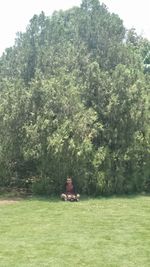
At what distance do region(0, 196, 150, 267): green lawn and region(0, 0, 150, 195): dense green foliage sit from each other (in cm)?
143

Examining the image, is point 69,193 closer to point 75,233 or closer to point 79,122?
point 79,122

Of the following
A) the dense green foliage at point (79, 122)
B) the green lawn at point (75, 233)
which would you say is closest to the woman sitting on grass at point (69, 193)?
the green lawn at point (75, 233)

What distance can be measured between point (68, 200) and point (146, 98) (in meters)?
4.85

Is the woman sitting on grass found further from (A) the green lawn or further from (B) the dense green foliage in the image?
(B) the dense green foliage

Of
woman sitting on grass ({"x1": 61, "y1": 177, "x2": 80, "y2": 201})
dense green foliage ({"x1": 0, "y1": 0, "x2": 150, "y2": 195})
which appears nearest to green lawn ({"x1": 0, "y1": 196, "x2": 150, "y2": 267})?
woman sitting on grass ({"x1": 61, "y1": 177, "x2": 80, "y2": 201})

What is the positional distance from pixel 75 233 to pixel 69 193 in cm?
479

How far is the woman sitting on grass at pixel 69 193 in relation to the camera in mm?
15328

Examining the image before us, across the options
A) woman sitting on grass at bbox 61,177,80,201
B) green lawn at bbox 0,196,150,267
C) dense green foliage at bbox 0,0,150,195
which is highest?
dense green foliage at bbox 0,0,150,195

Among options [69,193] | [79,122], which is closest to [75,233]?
[69,193]

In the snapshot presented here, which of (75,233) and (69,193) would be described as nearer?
(75,233)

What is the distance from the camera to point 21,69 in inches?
775

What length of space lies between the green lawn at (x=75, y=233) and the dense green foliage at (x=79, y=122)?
1.43 meters

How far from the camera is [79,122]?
16.4m

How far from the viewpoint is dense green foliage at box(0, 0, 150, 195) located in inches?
645
